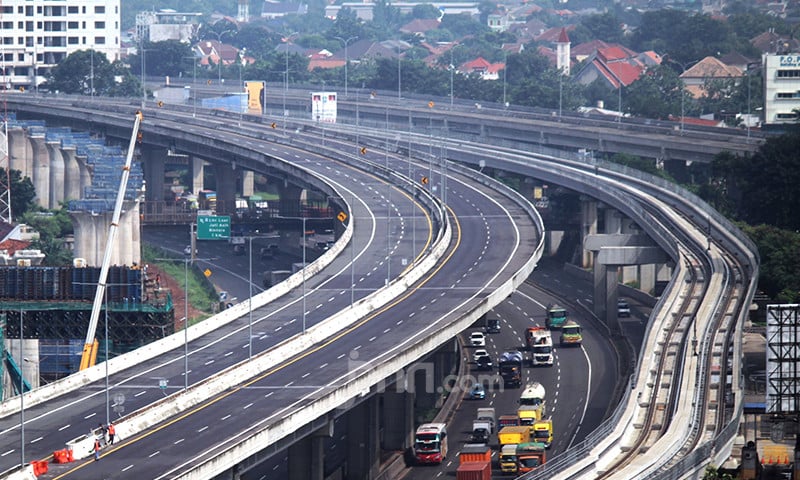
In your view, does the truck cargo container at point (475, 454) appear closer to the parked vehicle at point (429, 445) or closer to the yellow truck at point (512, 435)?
the yellow truck at point (512, 435)

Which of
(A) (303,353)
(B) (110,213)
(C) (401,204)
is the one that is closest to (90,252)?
(B) (110,213)

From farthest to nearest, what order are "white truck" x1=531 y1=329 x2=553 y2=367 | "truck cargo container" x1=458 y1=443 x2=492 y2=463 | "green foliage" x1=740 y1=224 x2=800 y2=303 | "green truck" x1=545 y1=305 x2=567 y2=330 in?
"green truck" x1=545 y1=305 x2=567 y2=330 → "green foliage" x1=740 y1=224 x2=800 y2=303 → "white truck" x1=531 y1=329 x2=553 y2=367 → "truck cargo container" x1=458 y1=443 x2=492 y2=463

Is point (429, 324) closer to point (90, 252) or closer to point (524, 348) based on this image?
point (524, 348)

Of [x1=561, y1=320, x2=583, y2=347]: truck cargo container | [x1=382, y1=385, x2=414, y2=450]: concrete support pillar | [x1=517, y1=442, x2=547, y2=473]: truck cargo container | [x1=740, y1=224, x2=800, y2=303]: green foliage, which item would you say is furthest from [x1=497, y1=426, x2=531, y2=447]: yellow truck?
[x1=561, y1=320, x2=583, y2=347]: truck cargo container

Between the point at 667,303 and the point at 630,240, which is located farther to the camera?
the point at 630,240

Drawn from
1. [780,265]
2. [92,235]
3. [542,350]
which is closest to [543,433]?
[542,350]

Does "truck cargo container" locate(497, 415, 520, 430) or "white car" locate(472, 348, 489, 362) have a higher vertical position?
"white car" locate(472, 348, 489, 362)

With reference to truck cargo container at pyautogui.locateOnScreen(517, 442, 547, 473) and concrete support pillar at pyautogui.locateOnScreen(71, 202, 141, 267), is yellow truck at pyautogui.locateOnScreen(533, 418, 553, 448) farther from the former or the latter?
concrete support pillar at pyautogui.locateOnScreen(71, 202, 141, 267)

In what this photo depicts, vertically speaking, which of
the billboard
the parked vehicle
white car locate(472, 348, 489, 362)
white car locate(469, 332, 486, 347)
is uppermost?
the billboard
